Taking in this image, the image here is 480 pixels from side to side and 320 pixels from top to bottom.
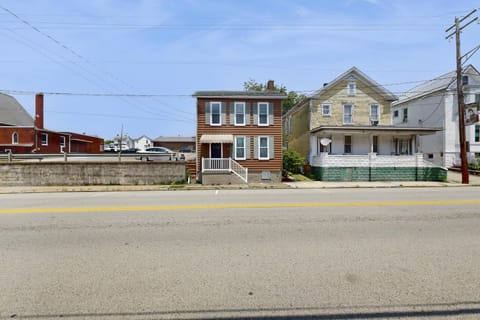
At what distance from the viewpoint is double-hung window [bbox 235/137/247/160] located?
75.2 feet

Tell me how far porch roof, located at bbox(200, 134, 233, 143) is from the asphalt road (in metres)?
Answer: 14.3

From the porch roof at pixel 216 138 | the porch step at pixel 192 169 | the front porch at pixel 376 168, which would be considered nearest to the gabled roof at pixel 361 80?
the front porch at pixel 376 168

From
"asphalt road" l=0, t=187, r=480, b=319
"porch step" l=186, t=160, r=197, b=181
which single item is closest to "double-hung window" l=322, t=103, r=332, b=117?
"porch step" l=186, t=160, r=197, b=181

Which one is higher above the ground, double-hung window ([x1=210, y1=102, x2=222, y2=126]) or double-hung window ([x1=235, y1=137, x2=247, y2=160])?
double-hung window ([x1=210, y1=102, x2=222, y2=126])

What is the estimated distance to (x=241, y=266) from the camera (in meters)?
4.35

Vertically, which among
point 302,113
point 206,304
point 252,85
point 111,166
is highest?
point 252,85

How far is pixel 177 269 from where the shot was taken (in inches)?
168

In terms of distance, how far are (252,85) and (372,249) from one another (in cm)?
5282

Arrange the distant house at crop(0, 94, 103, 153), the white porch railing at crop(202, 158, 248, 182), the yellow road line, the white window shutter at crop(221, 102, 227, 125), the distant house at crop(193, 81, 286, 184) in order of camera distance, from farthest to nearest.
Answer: the distant house at crop(0, 94, 103, 153) < the white window shutter at crop(221, 102, 227, 125) < the distant house at crop(193, 81, 286, 184) < the white porch railing at crop(202, 158, 248, 182) < the yellow road line

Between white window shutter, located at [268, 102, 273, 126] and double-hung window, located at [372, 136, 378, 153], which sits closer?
white window shutter, located at [268, 102, 273, 126]

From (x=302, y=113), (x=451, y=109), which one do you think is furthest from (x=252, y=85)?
(x=451, y=109)

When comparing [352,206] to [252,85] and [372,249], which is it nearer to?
[372,249]

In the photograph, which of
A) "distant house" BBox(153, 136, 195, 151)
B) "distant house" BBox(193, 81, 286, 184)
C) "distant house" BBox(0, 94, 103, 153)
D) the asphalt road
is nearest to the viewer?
the asphalt road

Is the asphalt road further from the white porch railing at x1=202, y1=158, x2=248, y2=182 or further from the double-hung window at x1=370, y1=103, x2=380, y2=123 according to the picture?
the double-hung window at x1=370, y1=103, x2=380, y2=123
